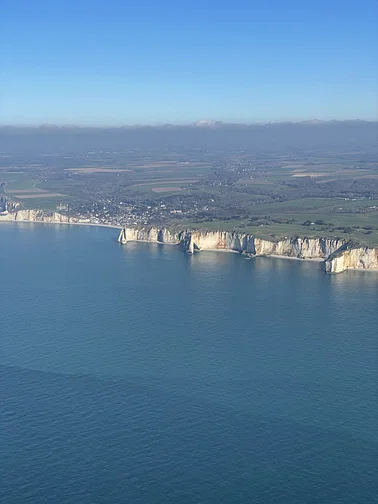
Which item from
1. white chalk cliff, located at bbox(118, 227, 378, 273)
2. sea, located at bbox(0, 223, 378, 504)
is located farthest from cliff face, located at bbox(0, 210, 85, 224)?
sea, located at bbox(0, 223, 378, 504)

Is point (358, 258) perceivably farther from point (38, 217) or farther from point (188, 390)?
point (38, 217)

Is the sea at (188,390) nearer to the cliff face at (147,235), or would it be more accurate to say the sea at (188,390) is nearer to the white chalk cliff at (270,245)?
the white chalk cliff at (270,245)

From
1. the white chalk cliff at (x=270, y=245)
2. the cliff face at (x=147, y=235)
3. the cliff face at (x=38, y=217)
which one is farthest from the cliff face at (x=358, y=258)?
the cliff face at (x=38, y=217)

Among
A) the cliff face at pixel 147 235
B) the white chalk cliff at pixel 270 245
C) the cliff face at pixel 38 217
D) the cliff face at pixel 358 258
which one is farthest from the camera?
the cliff face at pixel 38 217

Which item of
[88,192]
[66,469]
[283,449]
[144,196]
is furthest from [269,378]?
[88,192]

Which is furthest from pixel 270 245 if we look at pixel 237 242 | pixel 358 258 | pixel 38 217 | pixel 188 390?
pixel 38 217

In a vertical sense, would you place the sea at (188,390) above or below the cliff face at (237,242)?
below

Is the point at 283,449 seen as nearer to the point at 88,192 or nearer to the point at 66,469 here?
the point at 66,469
